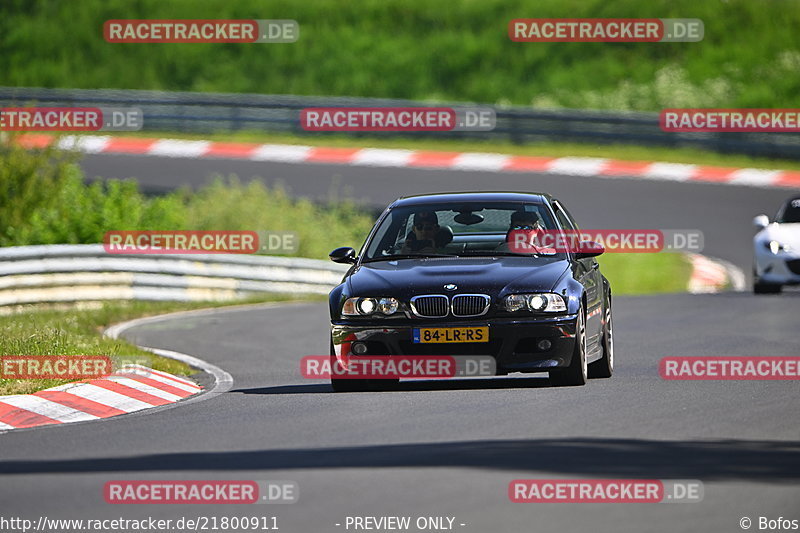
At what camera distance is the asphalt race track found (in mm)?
7410

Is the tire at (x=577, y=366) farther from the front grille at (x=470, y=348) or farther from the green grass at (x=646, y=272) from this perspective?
the green grass at (x=646, y=272)

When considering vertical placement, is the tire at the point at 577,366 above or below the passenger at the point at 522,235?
below

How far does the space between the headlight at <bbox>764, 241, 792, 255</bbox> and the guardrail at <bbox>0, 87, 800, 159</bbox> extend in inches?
522

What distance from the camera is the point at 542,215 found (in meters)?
12.9

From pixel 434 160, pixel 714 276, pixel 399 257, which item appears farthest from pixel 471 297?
pixel 434 160

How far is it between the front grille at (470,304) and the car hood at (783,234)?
1040 cm

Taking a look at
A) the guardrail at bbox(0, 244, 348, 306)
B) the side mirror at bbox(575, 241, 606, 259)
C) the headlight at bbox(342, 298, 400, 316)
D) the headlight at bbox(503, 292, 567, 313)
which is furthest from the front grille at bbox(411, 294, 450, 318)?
the guardrail at bbox(0, 244, 348, 306)

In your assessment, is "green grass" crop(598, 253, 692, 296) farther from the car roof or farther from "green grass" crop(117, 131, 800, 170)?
the car roof

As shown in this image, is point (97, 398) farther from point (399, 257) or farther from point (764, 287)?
point (764, 287)

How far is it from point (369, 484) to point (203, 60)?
37370 millimetres

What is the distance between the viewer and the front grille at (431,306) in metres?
11.6

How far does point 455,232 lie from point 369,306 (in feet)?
5.42

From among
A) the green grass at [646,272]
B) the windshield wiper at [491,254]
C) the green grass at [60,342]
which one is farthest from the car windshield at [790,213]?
the windshield wiper at [491,254]

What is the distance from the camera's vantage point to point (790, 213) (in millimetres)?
21641
